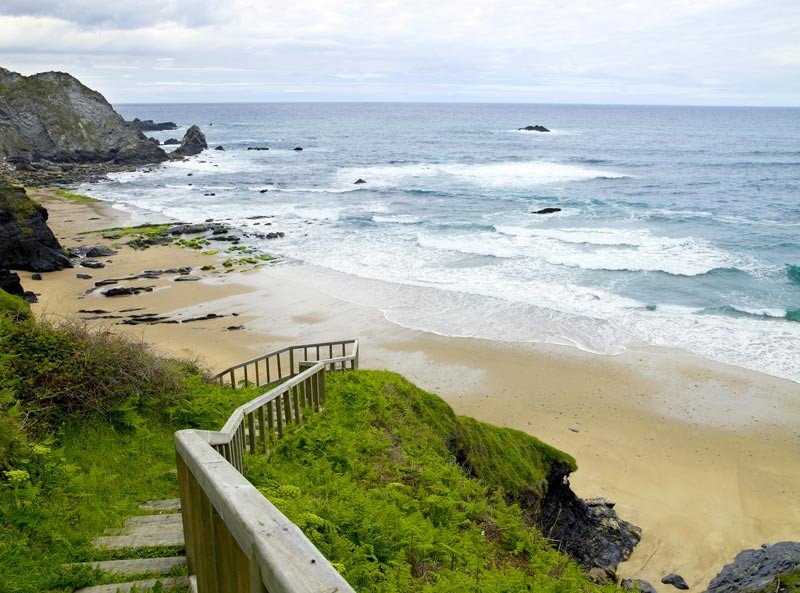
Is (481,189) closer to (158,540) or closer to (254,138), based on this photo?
(158,540)

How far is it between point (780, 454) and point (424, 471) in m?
12.3

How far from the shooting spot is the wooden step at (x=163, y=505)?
6.49m

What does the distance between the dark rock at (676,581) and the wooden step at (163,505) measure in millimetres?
9777

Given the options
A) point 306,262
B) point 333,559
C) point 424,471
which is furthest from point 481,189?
point 333,559

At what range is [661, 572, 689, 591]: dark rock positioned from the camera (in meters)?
11.9

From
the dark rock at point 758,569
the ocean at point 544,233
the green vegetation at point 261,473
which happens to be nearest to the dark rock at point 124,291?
the ocean at point 544,233

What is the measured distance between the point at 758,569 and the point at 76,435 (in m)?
9.66

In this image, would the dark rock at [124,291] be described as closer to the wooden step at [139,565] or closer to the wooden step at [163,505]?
the wooden step at [163,505]

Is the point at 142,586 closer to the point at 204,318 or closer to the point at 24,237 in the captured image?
the point at 204,318

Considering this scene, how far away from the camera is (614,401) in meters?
19.0

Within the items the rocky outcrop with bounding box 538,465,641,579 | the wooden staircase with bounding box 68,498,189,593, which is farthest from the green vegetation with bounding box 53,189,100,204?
the wooden staircase with bounding box 68,498,189,593

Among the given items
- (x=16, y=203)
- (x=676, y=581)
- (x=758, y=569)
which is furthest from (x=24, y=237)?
(x=758, y=569)

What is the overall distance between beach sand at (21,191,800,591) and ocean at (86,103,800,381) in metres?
1.79

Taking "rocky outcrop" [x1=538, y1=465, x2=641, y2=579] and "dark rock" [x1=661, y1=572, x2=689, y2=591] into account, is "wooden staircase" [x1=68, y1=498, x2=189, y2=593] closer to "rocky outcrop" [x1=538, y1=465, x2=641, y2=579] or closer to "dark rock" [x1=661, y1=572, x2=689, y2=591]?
"rocky outcrop" [x1=538, y1=465, x2=641, y2=579]
